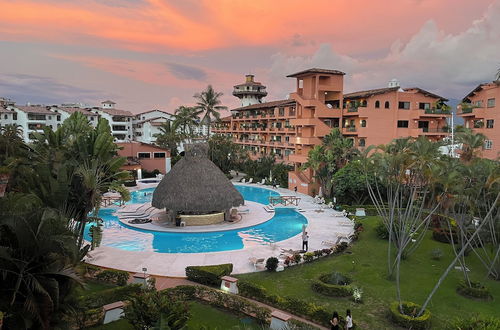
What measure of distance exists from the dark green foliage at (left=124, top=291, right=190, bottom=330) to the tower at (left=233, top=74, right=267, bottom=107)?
89.9 metres

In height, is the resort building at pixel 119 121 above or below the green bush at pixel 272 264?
above

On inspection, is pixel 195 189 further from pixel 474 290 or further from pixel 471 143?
pixel 471 143

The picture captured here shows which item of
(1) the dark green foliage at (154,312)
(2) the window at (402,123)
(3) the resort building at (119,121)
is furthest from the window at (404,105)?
(3) the resort building at (119,121)

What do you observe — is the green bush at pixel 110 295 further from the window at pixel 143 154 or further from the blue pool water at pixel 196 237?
the window at pixel 143 154

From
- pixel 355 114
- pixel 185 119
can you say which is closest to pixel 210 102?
pixel 185 119

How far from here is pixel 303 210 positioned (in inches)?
1622

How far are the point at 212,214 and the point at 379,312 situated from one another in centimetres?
1940

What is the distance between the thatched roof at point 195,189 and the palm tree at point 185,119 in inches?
1452

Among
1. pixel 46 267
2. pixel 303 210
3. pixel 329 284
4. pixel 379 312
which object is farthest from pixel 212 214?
pixel 46 267

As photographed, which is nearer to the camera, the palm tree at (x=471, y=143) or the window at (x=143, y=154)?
the palm tree at (x=471, y=143)

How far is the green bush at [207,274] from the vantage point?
20.2 metres

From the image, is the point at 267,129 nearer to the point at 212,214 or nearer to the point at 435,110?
the point at 435,110

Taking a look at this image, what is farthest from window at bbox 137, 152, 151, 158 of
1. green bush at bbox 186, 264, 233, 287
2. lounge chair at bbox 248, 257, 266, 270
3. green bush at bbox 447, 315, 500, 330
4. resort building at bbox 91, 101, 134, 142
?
Result: green bush at bbox 447, 315, 500, 330

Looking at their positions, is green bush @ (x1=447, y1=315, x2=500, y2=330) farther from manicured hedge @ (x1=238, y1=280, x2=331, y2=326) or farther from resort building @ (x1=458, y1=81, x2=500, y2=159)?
resort building @ (x1=458, y1=81, x2=500, y2=159)
